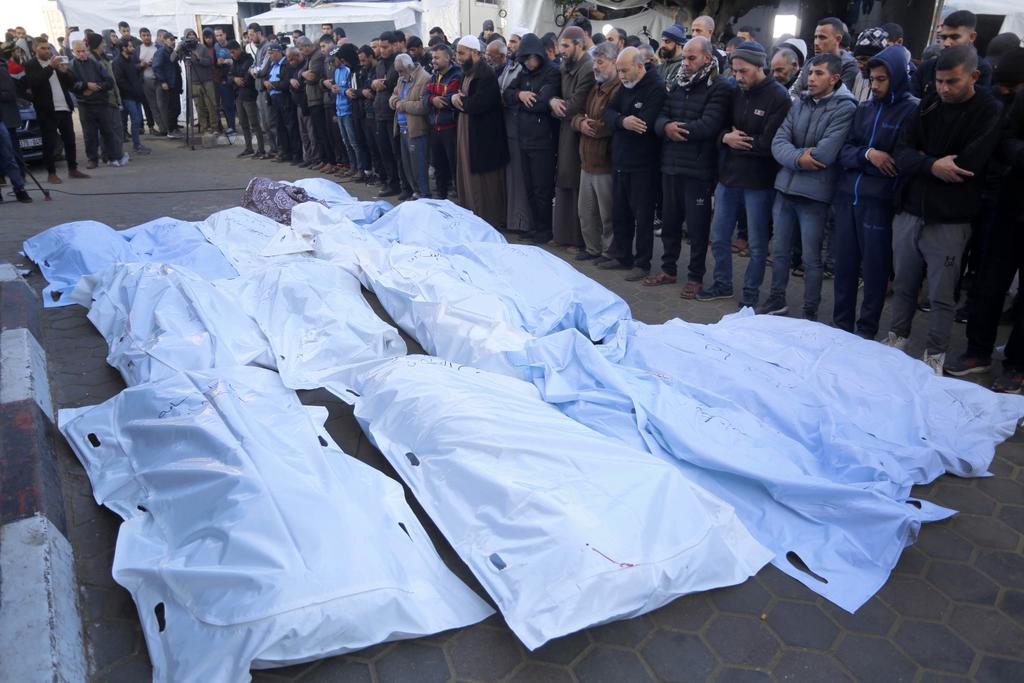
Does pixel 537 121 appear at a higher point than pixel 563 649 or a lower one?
higher

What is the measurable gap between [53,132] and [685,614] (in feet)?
37.8

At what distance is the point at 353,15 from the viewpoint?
599 inches

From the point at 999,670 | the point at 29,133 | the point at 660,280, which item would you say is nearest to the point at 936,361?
the point at 660,280

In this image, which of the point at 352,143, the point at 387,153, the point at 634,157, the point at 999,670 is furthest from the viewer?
the point at 352,143

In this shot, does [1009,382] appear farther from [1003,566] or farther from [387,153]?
[387,153]

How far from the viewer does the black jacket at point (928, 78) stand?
4.29m

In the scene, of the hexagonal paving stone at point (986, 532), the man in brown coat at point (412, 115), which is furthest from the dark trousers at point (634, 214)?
the hexagonal paving stone at point (986, 532)

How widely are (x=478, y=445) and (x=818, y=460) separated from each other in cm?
162

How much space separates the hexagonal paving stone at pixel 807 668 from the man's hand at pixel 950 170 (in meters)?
2.74

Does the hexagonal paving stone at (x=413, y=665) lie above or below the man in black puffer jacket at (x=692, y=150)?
below

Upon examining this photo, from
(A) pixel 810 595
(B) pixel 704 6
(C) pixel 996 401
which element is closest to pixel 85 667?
(A) pixel 810 595

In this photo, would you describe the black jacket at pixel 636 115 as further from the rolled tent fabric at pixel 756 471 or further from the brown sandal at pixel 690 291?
the rolled tent fabric at pixel 756 471

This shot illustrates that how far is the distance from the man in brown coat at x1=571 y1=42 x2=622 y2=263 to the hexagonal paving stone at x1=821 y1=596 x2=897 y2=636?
14.2 feet

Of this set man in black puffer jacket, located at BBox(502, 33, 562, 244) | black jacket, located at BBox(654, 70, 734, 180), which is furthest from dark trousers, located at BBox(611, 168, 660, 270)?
man in black puffer jacket, located at BBox(502, 33, 562, 244)
